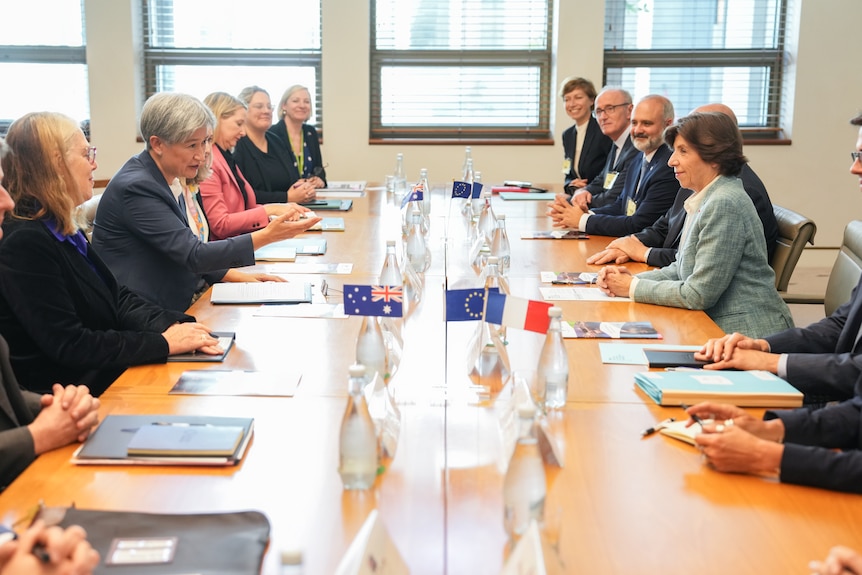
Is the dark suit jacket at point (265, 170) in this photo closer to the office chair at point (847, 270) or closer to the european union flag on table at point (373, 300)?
the office chair at point (847, 270)

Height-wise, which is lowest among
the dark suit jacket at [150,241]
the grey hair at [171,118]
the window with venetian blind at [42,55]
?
the dark suit jacket at [150,241]

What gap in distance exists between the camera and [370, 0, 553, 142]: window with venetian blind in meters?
7.29

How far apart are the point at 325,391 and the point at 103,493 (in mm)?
620

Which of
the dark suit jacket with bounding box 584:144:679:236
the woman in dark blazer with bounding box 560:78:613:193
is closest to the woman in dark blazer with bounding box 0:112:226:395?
the dark suit jacket with bounding box 584:144:679:236

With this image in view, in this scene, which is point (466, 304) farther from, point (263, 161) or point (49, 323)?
point (263, 161)

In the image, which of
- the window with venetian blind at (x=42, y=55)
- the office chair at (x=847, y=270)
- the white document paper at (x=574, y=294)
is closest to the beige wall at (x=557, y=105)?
the window with venetian blind at (x=42, y=55)

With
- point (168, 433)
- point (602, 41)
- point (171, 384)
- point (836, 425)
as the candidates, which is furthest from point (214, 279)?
point (602, 41)

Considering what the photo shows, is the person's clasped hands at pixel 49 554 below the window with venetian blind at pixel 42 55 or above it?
below

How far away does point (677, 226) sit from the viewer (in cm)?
371

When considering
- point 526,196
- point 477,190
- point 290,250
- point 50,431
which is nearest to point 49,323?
point 50,431

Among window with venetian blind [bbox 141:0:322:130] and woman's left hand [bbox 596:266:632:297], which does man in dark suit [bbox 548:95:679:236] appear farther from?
window with venetian blind [bbox 141:0:322:130]

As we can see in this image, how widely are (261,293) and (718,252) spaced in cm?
144

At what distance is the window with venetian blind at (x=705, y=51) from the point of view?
7.28 meters

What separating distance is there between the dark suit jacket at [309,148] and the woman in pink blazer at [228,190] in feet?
4.49
